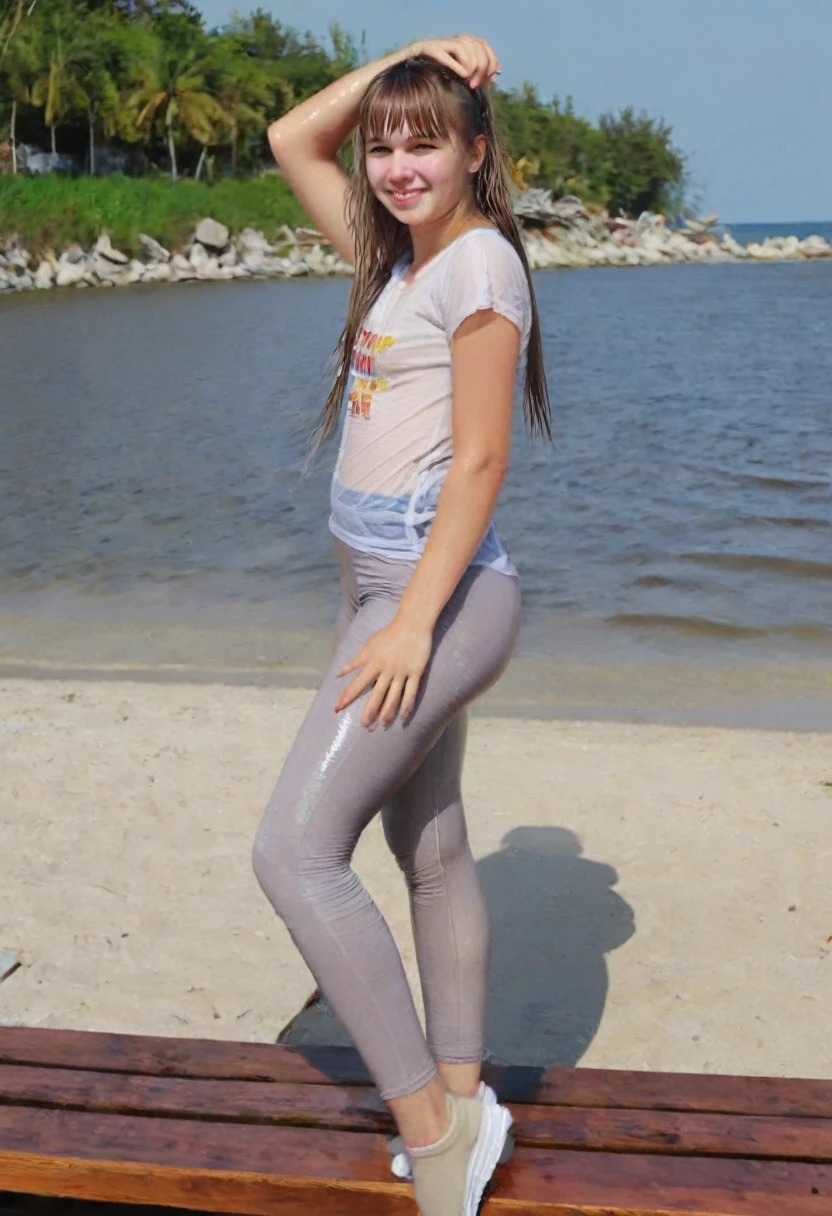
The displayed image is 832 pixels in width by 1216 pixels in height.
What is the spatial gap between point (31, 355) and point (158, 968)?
1902 centimetres

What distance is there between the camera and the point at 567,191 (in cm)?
6819

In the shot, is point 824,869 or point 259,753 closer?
point 824,869

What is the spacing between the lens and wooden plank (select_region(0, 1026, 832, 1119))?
7.72 feet

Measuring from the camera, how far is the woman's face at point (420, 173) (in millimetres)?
2209

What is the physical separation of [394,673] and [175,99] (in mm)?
52427

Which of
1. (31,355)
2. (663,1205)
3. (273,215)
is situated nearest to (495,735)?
(663,1205)

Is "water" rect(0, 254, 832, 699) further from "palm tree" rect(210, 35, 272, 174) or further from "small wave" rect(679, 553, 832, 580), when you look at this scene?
"palm tree" rect(210, 35, 272, 174)

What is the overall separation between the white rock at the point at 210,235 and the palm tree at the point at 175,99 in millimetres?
6746

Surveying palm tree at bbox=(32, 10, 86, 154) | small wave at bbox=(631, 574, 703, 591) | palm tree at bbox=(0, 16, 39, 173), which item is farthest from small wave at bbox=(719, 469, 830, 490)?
palm tree at bbox=(0, 16, 39, 173)

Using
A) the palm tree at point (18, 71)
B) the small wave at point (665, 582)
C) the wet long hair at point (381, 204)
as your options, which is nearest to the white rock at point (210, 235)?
the palm tree at point (18, 71)

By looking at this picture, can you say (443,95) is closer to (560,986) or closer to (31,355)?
(560,986)

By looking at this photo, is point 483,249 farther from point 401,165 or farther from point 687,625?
point 687,625

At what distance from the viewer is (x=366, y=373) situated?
2.29m

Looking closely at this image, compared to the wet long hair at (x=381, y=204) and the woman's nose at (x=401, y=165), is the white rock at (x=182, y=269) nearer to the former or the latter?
the wet long hair at (x=381, y=204)
